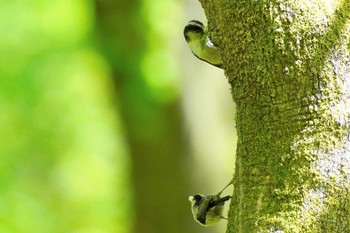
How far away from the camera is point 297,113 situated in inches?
51.7

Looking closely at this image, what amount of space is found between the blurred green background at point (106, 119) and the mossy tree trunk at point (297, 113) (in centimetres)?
192

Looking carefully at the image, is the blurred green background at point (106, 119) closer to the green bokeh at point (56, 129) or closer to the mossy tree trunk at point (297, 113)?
the green bokeh at point (56, 129)

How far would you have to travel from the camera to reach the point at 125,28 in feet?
11.3

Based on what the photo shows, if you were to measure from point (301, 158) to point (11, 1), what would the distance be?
3647 millimetres

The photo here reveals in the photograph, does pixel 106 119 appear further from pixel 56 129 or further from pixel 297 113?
pixel 297 113

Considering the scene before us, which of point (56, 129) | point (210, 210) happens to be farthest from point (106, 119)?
point (210, 210)

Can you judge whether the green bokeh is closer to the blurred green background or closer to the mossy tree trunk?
the blurred green background

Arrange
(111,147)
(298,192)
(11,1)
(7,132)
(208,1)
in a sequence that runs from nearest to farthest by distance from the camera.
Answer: (298,192) → (208,1) → (11,1) → (7,132) → (111,147)

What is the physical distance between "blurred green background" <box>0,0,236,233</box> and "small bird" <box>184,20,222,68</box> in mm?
1286

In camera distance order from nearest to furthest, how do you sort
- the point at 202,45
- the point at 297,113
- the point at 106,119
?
1. the point at 297,113
2. the point at 202,45
3. the point at 106,119

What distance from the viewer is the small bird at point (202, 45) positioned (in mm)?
1700

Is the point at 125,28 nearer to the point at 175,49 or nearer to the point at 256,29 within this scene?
the point at 175,49

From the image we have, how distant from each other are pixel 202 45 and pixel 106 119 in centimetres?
334

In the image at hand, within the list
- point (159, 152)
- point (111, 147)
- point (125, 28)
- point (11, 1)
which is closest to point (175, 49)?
point (125, 28)
